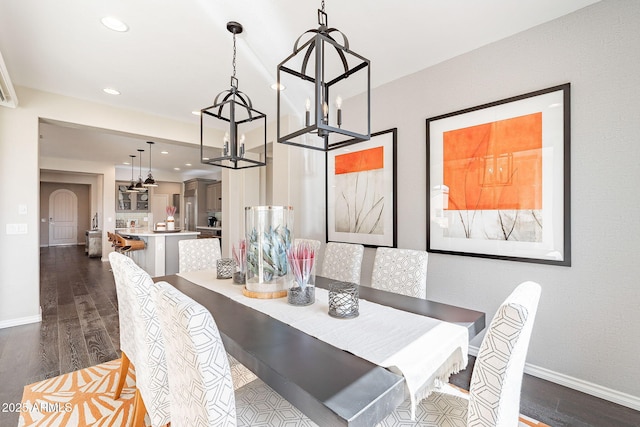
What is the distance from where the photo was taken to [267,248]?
1.63 m

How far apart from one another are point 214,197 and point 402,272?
25.4 feet

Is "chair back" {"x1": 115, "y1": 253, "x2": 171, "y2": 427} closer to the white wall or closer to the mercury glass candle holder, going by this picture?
the mercury glass candle holder

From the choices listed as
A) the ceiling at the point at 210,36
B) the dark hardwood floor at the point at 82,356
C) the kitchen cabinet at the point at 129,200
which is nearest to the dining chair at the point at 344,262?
the dark hardwood floor at the point at 82,356

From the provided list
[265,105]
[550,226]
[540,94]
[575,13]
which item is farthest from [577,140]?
[265,105]

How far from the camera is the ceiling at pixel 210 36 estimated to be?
6.49 ft

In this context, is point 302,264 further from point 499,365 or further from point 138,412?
point 138,412

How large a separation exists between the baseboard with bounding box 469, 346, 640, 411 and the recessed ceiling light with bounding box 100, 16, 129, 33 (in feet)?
12.7

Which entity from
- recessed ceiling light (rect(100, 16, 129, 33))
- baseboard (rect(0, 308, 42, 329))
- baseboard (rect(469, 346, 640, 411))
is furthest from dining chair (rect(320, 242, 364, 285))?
baseboard (rect(0, 308, 42, 329))

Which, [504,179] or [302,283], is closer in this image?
[302,283]

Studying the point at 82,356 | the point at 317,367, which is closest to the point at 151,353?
the point at 317,367

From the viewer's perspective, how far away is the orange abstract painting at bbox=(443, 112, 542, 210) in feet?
6.96

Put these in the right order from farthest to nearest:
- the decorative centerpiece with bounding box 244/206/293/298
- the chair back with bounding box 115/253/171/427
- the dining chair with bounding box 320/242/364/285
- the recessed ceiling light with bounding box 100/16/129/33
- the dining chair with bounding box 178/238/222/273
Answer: the dining chair with bounding box 178/238/222/273
the dining chair with bounding box 320/242/364/285
the recessed ceiling light with bounding box 100/16/129/33
the decorative centerpiece with bounding box 244/206/293/298
the chair back with bounding box 115/253/171/427

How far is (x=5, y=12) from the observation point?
2006mm

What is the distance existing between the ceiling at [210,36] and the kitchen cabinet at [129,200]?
7.23 m
